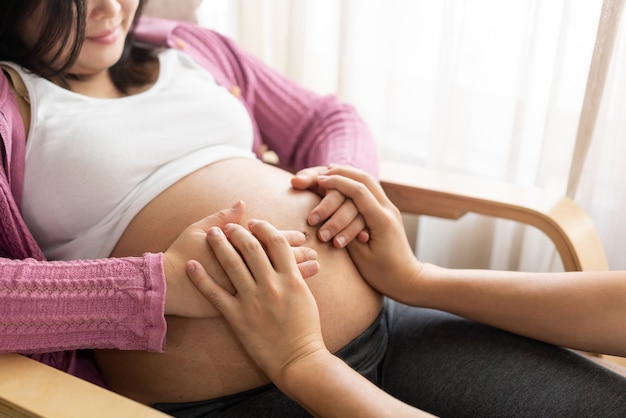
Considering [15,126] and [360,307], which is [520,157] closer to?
[360,307]

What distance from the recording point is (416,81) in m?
1.62

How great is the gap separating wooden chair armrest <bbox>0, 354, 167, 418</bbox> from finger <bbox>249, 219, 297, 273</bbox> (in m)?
0.28

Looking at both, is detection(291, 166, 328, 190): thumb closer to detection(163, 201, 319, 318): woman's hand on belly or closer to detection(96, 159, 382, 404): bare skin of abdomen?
detection(96, 159, 382, 404): bare skin of abdomen

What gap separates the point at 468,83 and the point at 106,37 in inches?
30.4

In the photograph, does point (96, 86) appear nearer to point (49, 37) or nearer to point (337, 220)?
point (49, 37)

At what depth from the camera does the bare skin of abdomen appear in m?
1.02

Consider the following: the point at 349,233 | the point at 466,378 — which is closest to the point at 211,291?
the point at 349,233

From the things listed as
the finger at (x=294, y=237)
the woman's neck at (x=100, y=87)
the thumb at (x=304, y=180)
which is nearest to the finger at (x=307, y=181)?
the thumb at (x=304, y=180)

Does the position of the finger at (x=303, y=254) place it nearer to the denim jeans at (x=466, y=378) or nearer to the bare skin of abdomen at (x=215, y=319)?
the bare skin of abdomen at (x=215, y=319)

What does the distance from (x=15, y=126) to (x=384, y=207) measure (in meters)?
0.60

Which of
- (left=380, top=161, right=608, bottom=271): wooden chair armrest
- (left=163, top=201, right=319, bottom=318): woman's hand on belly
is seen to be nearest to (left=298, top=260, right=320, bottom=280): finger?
(left=163, top=201, right=319, bottom=318): woman's hand on belly

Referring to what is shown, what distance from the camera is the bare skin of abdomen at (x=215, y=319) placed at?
102 cm

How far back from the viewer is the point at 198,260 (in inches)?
39.0

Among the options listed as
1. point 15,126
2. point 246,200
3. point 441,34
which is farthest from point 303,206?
point 441,34
